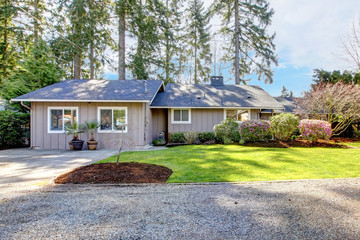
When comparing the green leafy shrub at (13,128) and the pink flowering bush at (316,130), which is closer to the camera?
the pink flowering bush at (316,130)

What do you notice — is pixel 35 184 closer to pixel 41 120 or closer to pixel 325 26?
pixel 41 120

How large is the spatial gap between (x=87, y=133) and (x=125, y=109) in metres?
2.48

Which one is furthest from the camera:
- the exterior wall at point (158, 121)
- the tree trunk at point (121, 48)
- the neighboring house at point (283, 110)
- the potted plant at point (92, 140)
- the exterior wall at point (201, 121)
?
the tree trunk at point (121, 48)

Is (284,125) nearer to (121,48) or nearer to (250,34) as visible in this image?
(250,34)

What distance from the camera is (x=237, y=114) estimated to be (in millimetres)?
13508

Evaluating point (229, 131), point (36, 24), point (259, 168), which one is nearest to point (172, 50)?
A: point (36, 24)

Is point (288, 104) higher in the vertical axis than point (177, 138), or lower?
higher

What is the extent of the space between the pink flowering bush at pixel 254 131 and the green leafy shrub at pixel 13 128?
12450 mm

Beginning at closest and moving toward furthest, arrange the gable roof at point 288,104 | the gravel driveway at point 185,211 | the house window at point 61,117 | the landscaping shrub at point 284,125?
1. the gravel driveway at point 185,211
2. the landscaping shrub at point 284,125
3. the house window at point 61,117
4. the gable roof at point 288,104

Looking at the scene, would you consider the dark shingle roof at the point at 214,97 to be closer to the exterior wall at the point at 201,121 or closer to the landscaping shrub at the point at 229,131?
the exterior wall at the point at 201,121

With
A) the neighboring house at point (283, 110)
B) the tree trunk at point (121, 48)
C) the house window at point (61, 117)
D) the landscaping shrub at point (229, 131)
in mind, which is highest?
the tree trunk at point (121, 48)

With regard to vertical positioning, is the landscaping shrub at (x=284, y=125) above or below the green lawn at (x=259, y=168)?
above

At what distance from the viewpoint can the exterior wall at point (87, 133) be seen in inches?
404

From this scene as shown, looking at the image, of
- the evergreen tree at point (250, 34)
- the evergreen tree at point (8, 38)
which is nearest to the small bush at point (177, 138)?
the evergreen tree at point (250, 34)
